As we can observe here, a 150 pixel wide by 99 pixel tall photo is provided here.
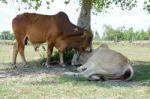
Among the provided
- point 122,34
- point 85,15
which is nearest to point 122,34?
point 122,34

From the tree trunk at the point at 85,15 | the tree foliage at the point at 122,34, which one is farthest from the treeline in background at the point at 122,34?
the tree trunk at the point at 85,15

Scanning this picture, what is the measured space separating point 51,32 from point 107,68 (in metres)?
2.73

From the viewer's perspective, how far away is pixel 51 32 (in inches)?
535

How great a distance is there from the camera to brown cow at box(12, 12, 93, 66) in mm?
13586

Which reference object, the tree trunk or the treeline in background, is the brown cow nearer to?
the tree trunk

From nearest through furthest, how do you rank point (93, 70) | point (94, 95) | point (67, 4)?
point (94, 95) → point (93, 70) → point (67, 4)

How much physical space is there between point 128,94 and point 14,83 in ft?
9.10

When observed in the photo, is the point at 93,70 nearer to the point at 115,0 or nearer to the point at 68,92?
the point at 68,92

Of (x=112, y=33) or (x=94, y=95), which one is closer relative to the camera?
(x=94, y=95)

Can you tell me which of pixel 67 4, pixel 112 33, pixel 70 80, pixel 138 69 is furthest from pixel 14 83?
pixel 112 33

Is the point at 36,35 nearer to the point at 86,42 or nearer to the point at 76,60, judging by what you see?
the point at 76,60

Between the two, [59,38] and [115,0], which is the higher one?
[115,0]

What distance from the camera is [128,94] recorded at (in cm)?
904

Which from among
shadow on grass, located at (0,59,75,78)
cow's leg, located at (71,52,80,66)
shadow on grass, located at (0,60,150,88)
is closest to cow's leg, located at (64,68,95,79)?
shadow on grass, located at (0,60,150,88)
